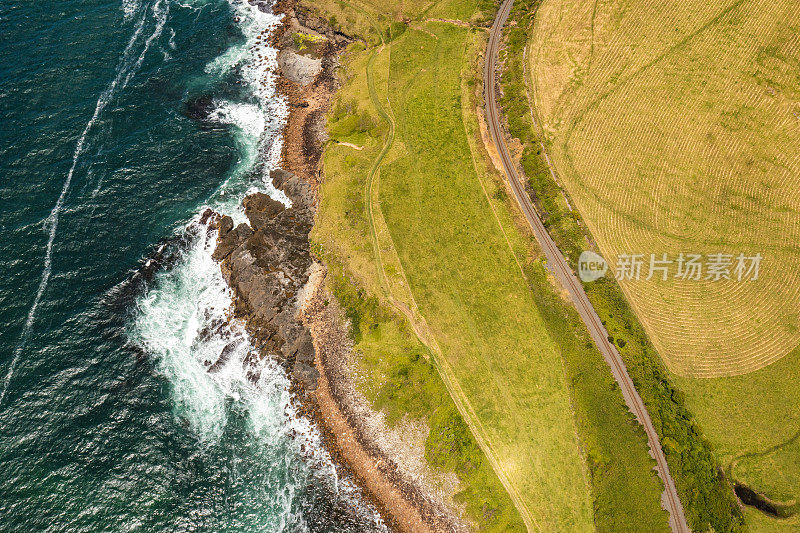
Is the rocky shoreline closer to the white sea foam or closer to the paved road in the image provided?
the white sea foam

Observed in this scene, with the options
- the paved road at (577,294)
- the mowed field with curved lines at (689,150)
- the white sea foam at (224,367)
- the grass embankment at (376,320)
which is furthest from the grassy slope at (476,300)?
the white sea foam at (224,367)

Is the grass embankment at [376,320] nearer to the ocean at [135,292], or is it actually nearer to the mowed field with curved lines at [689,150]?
the ocean at [135,292]

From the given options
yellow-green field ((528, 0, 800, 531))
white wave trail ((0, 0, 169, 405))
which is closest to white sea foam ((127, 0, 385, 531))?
white wave trail ((0, 0, 169, 405))

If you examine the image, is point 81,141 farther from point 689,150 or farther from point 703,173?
point 703,173

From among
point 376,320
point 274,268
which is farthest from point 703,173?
point 274,268

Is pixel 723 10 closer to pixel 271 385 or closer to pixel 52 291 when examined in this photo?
pixel 271 385

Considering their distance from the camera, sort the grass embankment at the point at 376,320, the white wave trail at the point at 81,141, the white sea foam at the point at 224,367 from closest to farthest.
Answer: the grass embankment at the point at 376,320 < the white sea foam at the point at 224,367 < the white wave trail at the point at 81,141

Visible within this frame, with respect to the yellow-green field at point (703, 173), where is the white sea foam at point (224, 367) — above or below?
below
